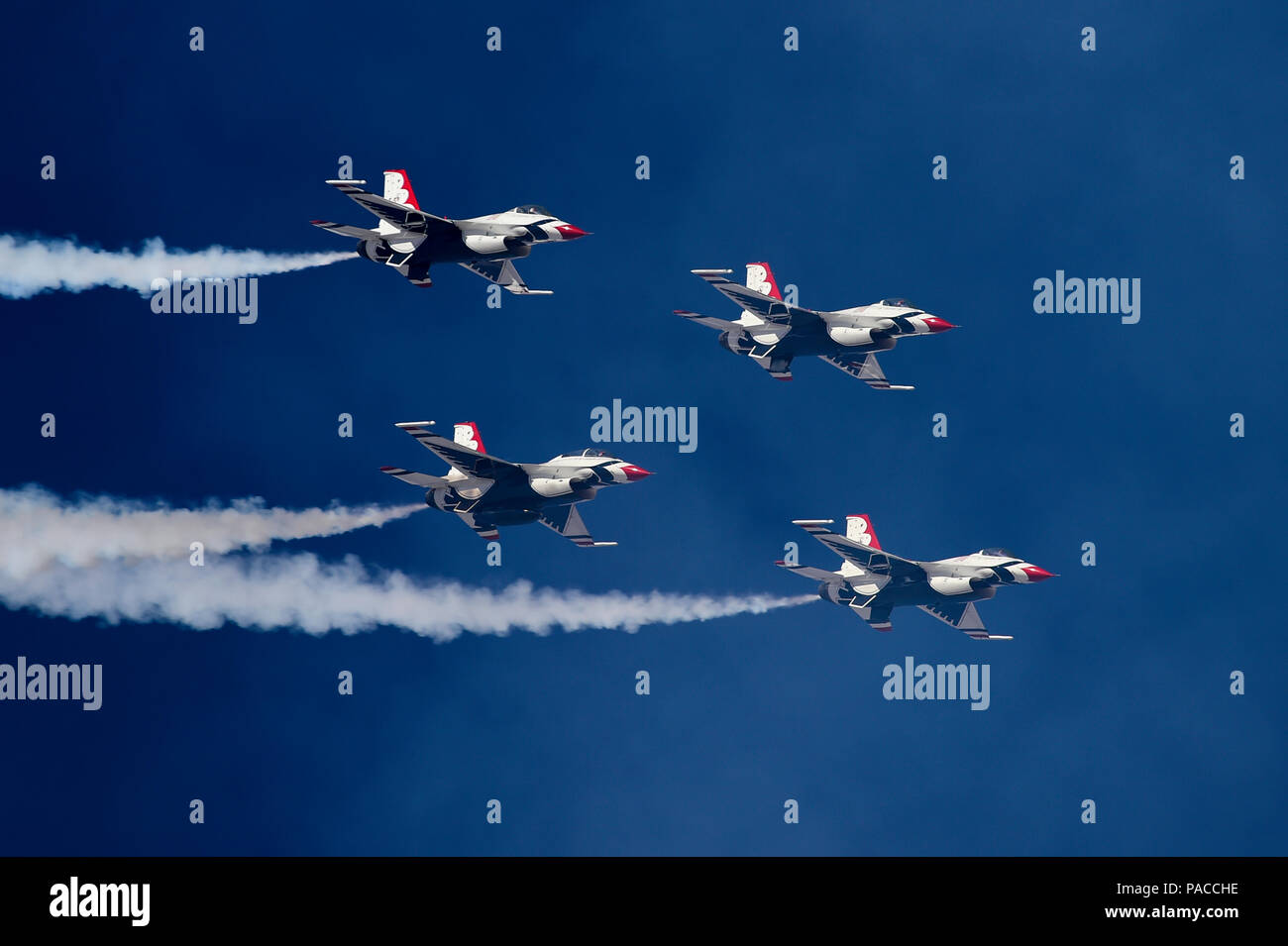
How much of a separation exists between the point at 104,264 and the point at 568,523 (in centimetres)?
2678

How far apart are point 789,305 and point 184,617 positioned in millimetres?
30378

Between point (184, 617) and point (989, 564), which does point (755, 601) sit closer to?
point (989, 564)

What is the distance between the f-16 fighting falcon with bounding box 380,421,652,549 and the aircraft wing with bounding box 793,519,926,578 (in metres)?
9.99

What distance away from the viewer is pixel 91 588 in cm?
9206

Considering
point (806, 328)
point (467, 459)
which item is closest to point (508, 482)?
point (467, 459)

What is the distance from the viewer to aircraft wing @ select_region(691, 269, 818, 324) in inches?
3376

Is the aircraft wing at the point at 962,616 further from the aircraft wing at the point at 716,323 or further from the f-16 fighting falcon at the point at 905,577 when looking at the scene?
the aircraft wing at the point at 716,323

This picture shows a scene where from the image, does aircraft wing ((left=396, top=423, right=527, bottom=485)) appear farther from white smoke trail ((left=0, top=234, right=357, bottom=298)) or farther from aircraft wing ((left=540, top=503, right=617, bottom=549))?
white smoke trail ((left=0, top=234, right=357, bottom=298))

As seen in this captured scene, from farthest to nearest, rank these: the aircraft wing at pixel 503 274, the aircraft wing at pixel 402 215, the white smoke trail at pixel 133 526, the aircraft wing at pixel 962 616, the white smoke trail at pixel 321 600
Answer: the aircraft wing at pixel 962 616, the white smoke trail at pixel 321 600, the white smoke trail at pixel 133 526, the aircraft wing at pixel 503 274, the aircraft wing at pixel 402 215

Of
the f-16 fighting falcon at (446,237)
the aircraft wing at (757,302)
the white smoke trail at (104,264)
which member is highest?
the white smoke trail at (104,264)

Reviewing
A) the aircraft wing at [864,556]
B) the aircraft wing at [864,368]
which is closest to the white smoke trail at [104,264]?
the aircraft wing at [864,368]

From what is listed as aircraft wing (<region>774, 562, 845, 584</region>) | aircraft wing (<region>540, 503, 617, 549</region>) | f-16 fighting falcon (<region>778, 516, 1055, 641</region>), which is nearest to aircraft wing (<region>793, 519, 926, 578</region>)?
f-16 fighting falcon (<region>778, 516, 1055, 641</region>)

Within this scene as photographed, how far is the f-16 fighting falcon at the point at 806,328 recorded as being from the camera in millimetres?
88000

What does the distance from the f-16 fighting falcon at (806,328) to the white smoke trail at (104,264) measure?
17.8 m
